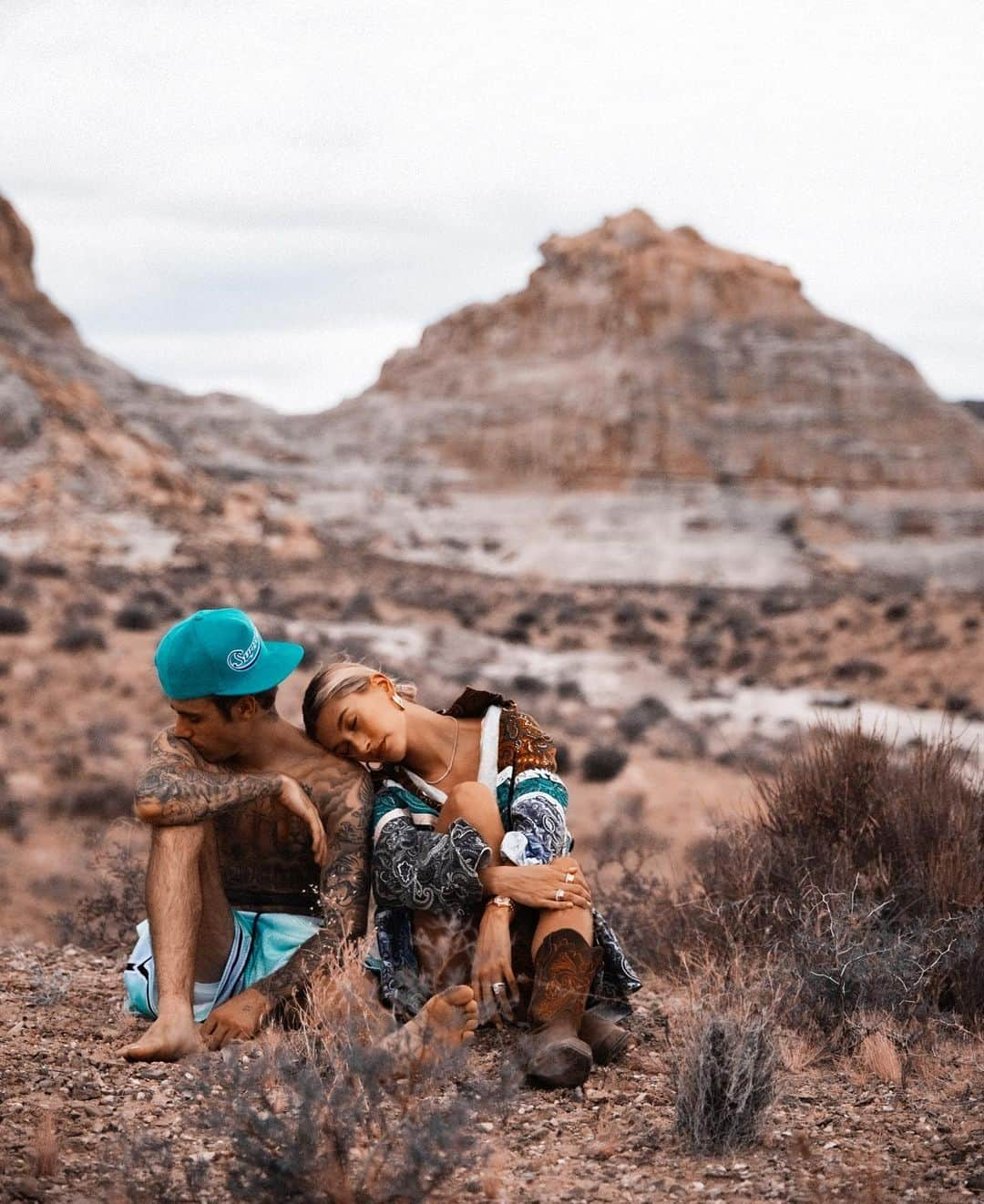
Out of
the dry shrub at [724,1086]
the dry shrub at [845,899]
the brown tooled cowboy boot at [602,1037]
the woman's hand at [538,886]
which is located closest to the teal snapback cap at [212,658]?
the woman's hand at [538,886]

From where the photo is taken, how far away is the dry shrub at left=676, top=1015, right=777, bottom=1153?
3.19 meters

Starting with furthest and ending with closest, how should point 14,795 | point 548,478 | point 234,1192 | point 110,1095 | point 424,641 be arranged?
point 548,478
point 424,641
point 14,795
point 110,1095
point 234,1192

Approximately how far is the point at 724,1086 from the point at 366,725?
1415 mm

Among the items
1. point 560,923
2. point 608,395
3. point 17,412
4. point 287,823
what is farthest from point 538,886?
point 608,395

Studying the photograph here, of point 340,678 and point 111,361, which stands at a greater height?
point 111,361

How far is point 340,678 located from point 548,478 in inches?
3058

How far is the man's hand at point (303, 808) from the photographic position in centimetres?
374

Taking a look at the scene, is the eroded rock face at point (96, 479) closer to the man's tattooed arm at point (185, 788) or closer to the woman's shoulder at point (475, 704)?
the woman's shoulder at point (475, 704)

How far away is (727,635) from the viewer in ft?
106

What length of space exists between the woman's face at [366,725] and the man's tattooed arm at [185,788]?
0.76 ft

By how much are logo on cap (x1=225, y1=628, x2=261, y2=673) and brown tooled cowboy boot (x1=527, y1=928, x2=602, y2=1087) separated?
119cm

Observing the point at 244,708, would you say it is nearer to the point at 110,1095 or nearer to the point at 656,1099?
the point at 110,1095

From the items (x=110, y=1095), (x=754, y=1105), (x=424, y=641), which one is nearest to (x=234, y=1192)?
(x=110, y=1095)

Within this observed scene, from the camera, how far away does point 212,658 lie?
370 cm
